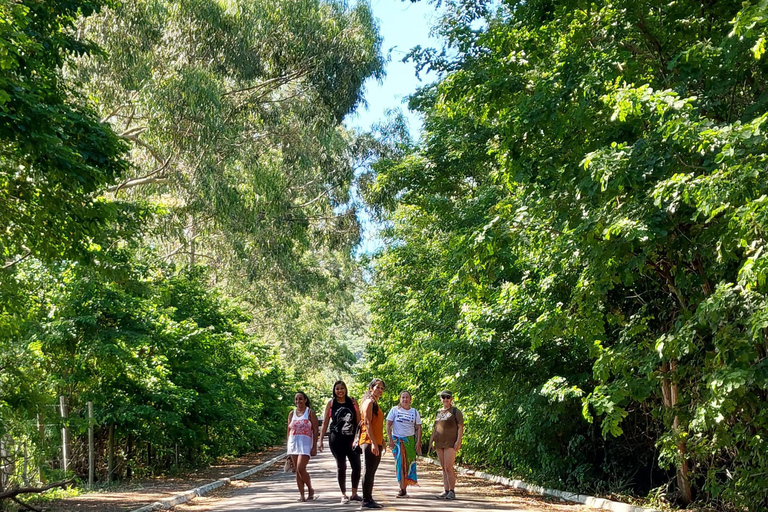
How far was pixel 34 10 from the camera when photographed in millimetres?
10000

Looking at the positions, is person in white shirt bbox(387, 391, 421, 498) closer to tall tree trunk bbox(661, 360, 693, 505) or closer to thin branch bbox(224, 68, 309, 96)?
tall tree trunk bbox(661, 360, 693, 505)

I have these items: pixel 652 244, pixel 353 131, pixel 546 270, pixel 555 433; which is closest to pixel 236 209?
pixel 353 131


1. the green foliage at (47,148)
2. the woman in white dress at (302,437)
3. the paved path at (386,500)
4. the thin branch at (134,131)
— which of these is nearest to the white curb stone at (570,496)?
the paved path at (386,500)

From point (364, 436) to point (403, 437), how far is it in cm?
230

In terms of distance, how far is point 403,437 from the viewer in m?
14.6

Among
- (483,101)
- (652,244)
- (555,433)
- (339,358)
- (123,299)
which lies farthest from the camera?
(339,358)

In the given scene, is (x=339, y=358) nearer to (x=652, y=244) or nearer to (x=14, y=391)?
(x=14, y=391)

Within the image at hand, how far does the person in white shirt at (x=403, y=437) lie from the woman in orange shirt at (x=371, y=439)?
1.86 meters

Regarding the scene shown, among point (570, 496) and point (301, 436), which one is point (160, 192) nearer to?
point (301, 436)

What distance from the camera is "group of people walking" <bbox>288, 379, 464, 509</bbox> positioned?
1241 cm

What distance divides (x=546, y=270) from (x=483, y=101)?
103 inches

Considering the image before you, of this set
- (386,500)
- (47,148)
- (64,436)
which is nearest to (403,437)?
(386,500)

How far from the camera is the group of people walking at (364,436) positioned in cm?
1241

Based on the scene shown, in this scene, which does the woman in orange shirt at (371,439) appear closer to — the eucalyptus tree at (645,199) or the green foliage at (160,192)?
the eucalyptus tree at (645,199)
